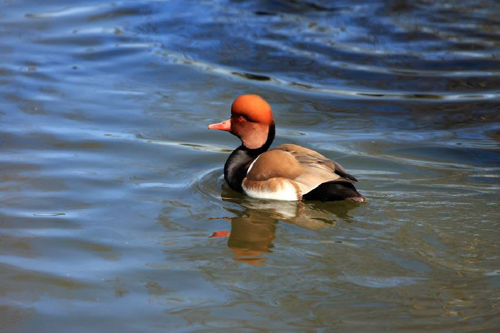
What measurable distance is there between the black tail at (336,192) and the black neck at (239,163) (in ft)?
2.43

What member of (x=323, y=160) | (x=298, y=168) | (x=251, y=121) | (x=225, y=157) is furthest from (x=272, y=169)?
(x=225, y=157)

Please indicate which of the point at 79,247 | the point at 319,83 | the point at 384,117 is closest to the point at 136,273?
the point at 79,247

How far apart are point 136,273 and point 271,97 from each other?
5.21 m

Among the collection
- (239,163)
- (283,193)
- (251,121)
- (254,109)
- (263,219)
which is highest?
(254,109)

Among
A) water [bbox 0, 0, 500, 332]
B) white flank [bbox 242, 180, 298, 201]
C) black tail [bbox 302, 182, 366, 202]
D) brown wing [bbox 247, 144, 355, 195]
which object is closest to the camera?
water [bbox 0, 0, 500, 332]

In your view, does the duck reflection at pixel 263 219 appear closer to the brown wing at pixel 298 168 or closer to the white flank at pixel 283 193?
the white flank at pixel 283 193

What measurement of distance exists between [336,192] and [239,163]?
112 cm

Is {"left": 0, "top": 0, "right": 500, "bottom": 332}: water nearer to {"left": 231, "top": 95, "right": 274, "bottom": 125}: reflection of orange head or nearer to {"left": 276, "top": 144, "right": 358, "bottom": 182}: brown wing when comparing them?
{"left": 276, "top": 144, "right": 358, "bottom": 182}: brown wing

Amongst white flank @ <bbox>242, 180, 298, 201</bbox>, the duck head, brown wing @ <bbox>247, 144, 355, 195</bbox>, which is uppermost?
the duck head

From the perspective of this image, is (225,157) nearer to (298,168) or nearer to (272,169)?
(272,169)

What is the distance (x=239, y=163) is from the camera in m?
7.64

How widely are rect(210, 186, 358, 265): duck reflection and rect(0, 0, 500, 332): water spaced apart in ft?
0.08

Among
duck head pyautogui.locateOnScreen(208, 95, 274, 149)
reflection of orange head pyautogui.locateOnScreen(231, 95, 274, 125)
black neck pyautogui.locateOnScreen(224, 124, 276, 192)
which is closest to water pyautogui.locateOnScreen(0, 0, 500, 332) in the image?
black neck pyautogui.locateOnScreen(224, 124, 276, 192)

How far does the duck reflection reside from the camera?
6.29 m
